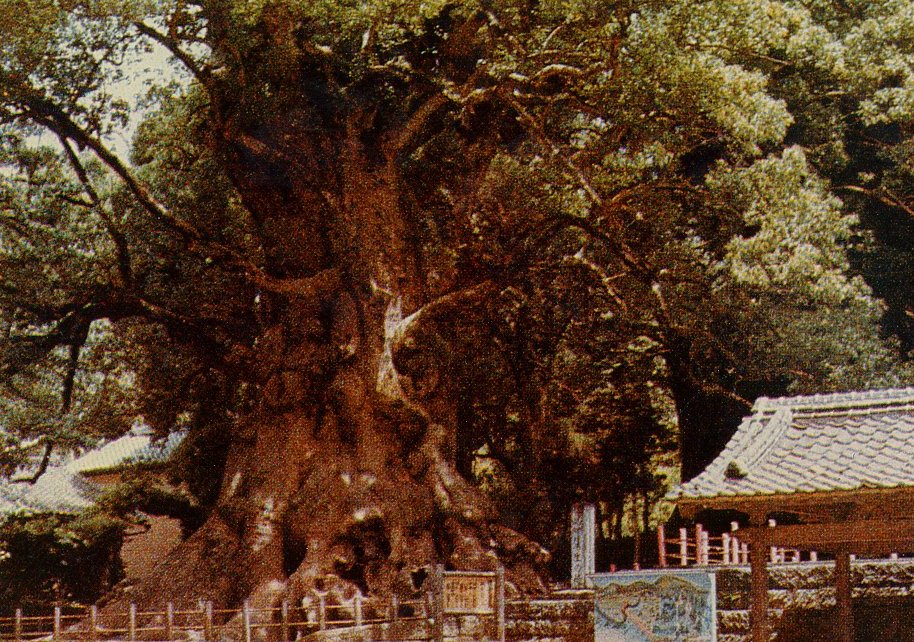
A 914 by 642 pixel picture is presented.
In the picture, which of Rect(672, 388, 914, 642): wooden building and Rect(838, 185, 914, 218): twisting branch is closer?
Rect(672, 388, 914, 642): wooden building

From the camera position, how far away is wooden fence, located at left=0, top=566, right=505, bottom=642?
12.6 meters

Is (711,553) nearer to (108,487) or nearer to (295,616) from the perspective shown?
(295,616)

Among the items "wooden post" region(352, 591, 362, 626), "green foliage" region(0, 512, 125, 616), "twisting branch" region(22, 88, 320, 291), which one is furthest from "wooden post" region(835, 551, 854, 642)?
"green foliage" region(0, 512, 125, 616)

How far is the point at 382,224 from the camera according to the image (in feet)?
64.0

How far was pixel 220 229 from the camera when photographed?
70.3 feet

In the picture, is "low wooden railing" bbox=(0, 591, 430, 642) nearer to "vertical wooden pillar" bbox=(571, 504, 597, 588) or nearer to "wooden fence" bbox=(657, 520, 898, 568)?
"vertical wooden pillar" bbox=(571, 504, 597, 588)

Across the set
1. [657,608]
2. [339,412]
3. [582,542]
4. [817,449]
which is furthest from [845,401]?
[339,412]

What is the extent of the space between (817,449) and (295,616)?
9.45 metres

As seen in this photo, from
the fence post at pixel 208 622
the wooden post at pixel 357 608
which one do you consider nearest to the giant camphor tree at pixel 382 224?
the wooden post at pixel 357 608

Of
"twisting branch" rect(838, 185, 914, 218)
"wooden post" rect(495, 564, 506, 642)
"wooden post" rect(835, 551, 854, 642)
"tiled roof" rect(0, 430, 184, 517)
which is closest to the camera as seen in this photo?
"wooden post" rect(835, 551, 854, 642)

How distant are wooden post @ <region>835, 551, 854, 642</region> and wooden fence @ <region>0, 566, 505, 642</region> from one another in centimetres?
401

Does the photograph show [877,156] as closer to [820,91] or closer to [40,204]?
[820,91]

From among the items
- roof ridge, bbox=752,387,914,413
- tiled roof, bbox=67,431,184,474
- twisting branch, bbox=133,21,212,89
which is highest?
twisting branch, bbox=133,21,212,89

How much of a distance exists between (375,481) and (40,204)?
7059 mm
